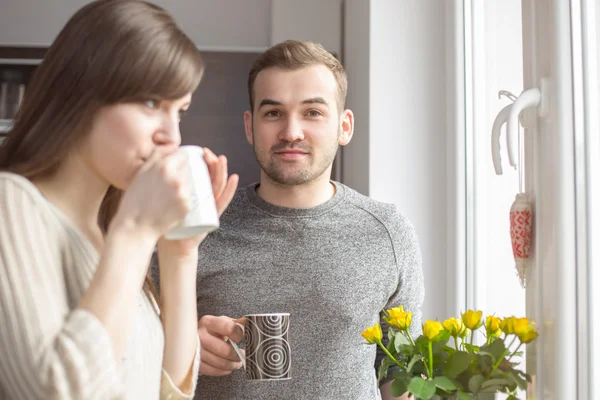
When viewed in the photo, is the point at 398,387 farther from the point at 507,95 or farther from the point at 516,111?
the point at 507,95

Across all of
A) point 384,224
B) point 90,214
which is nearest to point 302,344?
point 384,224

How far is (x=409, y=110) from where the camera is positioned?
229cm

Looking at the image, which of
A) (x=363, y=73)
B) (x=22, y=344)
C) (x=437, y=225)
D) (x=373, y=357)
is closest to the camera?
(x=22, y=344)

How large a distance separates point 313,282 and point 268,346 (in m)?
0.40

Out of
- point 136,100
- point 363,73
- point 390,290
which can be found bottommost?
point 390,290

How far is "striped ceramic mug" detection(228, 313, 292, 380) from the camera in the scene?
1113 millimetres

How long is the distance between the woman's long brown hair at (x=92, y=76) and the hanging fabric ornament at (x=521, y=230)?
0.84m

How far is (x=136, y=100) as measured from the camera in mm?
758

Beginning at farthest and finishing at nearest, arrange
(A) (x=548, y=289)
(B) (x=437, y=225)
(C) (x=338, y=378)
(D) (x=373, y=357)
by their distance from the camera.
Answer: (B) (x=437, y=225) → (D) (x=373, y=357) → (C) (x=338, y=378) → (A) (x=548, y=289)

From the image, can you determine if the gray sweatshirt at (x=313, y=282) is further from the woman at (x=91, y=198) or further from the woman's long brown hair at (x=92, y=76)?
the woman's long brown hair at (x=92, y=76)

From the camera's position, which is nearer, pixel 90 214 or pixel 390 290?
pixel 90 214

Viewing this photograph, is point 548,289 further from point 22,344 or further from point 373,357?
point 22,344

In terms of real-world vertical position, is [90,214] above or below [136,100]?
below

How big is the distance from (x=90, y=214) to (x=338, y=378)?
31.1 inches
